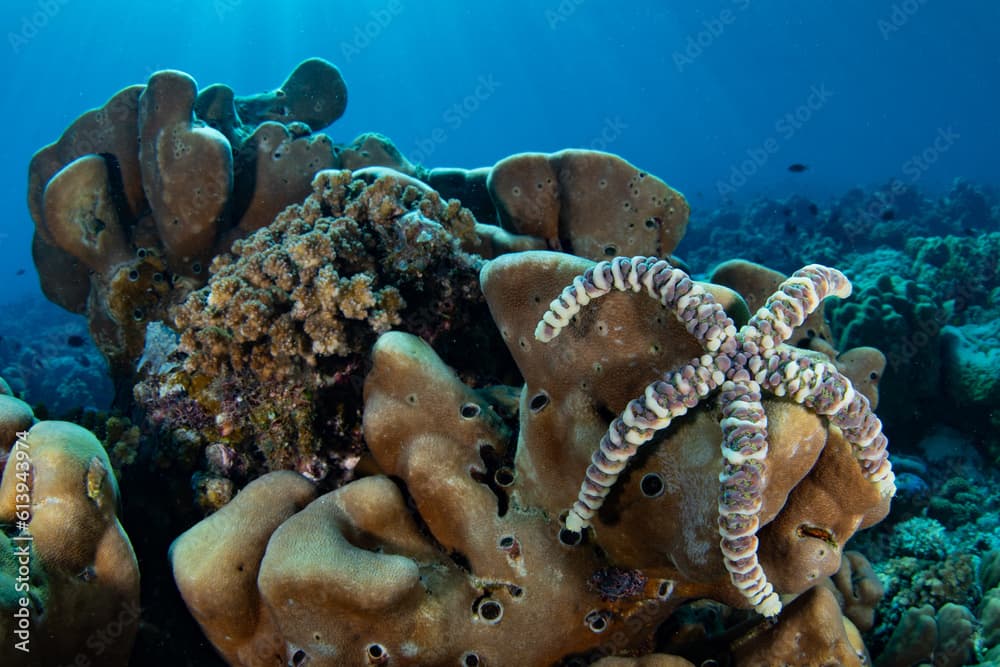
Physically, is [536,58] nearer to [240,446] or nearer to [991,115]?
[991,115]

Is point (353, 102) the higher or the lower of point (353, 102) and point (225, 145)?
the higher

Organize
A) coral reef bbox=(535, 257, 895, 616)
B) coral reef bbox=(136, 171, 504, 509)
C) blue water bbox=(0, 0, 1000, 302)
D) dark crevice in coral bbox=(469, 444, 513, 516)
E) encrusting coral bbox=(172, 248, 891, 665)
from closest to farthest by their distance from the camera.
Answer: coral reef bbox=(535, 257, 895, 616) < encrusting coral bbox=(172, 248, 891, 665) < dark crevice in coral bbox=(469, 444, 513, 516) < coral reef bbox=(136, 171, 504, 509) < blue water bbox=(0, 0, 1000, 302)

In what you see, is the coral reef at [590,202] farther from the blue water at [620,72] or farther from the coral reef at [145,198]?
the blue water at [620,72]

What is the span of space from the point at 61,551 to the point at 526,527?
2.42m

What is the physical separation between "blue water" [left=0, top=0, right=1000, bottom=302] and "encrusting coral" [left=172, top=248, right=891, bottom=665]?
50.4 m

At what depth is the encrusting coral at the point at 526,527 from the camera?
8.55 ft

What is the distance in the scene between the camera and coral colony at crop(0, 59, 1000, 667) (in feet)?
8.19

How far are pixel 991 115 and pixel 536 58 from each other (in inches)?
3510

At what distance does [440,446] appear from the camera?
10.7 ft

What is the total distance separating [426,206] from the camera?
15.1ft

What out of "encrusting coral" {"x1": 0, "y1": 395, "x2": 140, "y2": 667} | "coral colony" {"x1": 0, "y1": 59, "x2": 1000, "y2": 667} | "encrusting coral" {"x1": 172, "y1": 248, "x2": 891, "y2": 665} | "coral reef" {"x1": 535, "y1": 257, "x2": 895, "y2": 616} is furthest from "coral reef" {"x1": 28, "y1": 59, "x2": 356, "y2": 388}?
"coral reef" {"x1": 535, "y1": 257, "x2": 895, "y2": 616}

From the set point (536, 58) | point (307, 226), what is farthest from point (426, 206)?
point (536, 58)

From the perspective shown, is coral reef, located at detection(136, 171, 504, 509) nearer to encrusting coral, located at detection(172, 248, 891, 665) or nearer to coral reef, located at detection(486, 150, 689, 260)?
encrusting coral, located at detection(172, 248, 891, 665)

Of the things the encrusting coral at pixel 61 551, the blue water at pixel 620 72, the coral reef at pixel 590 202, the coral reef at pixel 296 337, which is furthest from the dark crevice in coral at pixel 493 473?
the blue water at pixel 620 72
